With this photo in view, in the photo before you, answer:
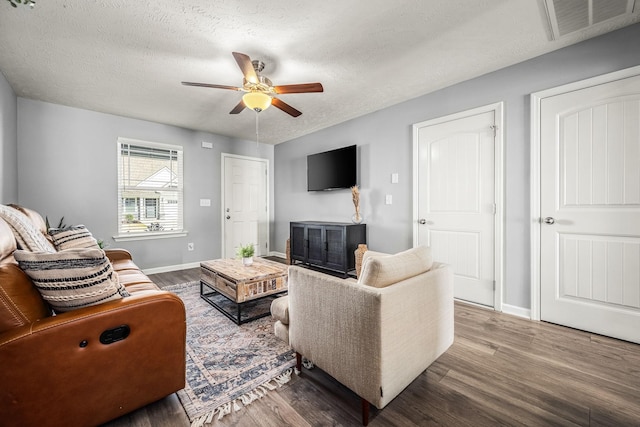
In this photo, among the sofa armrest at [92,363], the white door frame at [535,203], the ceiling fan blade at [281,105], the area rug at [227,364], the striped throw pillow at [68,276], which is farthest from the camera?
the ceiling fan blade at [281,105]

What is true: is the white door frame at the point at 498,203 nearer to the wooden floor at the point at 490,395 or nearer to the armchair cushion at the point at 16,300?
the wooden floor at the point at 490,395

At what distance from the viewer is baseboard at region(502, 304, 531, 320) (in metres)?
2.47

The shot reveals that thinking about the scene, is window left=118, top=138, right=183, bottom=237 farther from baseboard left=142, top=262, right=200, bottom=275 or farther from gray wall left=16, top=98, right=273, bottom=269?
baseboard left=142, top=262, right=200, bottom=275

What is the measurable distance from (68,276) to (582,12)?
3.46 m

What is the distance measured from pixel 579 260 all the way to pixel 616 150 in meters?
0.92

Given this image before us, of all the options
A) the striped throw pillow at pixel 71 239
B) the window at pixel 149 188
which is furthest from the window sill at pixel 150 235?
the striped throw pillow at pixel 71 239

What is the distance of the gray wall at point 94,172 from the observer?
332 cm

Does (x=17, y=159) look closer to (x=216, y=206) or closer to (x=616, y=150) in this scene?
(x=216, y=206)

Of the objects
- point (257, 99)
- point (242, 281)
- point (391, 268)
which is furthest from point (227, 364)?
point (257, 99)

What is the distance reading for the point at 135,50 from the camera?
2279mm

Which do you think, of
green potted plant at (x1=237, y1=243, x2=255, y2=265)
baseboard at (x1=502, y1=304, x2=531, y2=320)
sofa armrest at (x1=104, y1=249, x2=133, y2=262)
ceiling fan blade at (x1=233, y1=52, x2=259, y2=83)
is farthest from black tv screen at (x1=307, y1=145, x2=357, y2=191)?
sofa armrest at (x1=104, y1=249, x2=133, y2=262)

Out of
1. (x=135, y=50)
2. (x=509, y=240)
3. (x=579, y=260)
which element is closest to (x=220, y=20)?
(x=135, y=50)

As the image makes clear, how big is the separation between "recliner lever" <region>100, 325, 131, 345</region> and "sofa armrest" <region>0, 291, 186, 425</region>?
15mm

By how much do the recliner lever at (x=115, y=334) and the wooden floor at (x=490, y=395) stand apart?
1.50 ft
